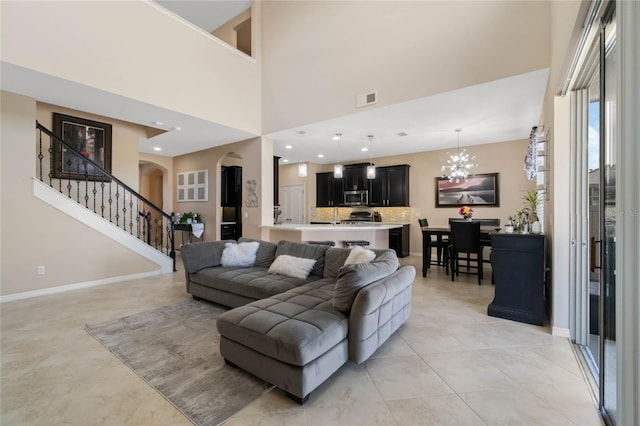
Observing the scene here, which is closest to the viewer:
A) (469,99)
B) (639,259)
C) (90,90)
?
(639,259)

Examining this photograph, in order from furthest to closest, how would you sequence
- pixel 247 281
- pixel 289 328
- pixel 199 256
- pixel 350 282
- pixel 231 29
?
pixel 231 29, pixel 199 256, pixel 247 281, pixel 350 282, pixel 289 328

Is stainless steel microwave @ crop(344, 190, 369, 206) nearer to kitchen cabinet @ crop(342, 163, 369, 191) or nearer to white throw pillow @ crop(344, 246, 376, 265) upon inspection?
kitchen cabinet @ crop(342, 163, 369, 191)

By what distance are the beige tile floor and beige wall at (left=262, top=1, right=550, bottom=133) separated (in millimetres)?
3066

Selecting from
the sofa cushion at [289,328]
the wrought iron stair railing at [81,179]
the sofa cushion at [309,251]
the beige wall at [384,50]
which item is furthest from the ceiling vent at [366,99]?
the wrought iron stair railing at [81,179]

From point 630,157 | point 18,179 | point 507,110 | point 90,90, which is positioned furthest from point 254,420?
point 507,110

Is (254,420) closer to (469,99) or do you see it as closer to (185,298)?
(185,298)

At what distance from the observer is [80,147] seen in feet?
18.1

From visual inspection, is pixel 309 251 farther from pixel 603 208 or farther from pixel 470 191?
pixel 470 191

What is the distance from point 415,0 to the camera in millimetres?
4039

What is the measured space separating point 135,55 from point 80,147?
265 centimetres

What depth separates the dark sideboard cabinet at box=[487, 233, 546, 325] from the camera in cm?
318

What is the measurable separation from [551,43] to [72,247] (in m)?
7.17

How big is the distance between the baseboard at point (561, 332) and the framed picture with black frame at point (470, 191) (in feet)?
14.3

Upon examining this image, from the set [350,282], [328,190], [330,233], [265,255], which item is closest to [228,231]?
[328,190]
